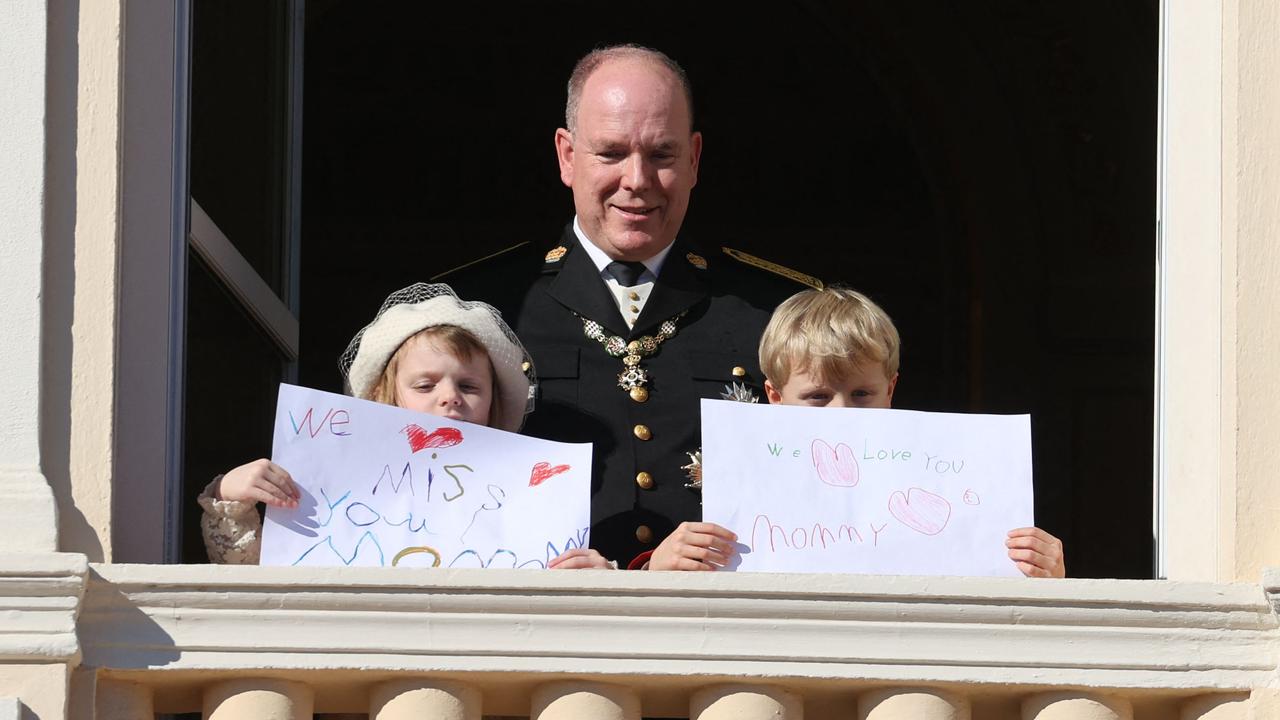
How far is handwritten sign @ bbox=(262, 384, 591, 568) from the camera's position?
5.09 meters

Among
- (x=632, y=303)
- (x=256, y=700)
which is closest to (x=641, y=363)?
(x=632, y=303)

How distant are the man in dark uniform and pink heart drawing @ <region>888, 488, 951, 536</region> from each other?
0.62 meters

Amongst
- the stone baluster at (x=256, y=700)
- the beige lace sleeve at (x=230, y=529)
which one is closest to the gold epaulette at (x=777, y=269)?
the beige lace sleeve at (x=230, y=529)

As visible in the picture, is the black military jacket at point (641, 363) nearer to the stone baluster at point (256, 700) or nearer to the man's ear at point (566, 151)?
the man's ear at point (566, 151)

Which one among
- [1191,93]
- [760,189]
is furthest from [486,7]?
[1191,93]

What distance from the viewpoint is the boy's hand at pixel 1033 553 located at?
199 inches

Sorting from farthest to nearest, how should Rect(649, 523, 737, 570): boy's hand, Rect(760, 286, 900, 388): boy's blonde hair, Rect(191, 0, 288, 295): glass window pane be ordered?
1. Rect(191, 0, 288, 295): glass window pane
2. Rect(760, 286, 900, 388): boy's blonde hair
3. Rect(649, 523, 737, 570): boy's hand

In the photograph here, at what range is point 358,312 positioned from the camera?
9.81 metres

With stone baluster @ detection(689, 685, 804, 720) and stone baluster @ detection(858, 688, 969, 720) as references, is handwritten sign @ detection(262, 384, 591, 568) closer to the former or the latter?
stone baluster @ detection(689, 685, 804, 720)

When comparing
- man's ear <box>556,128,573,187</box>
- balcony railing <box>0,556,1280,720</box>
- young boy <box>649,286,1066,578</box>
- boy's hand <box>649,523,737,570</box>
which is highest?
man's ear <box>556,128,573,187</box>

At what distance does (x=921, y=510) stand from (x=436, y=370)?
89cm

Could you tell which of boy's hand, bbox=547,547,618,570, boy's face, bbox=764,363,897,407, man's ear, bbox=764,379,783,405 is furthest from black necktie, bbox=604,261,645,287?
boy's hand, bbox=547,547,618,570

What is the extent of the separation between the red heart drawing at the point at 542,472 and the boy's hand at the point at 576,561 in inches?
5.2

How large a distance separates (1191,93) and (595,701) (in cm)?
152
